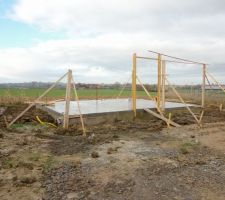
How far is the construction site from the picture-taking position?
16.2ft

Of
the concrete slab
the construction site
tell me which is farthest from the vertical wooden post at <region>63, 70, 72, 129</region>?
the concrete slab

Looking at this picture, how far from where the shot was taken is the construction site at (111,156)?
4943 mm

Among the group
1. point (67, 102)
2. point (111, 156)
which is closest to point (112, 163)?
point (111, 156)

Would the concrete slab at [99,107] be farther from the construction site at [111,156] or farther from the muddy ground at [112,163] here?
the muddy ground at [112,163]

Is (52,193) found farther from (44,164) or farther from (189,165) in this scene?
(189,165)

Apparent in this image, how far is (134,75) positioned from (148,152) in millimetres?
5286

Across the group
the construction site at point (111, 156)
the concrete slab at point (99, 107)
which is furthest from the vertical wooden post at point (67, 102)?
the concrete slab at point (99, 107)

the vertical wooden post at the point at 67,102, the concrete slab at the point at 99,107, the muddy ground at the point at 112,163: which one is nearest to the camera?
the muddy ground at the point at 112,163

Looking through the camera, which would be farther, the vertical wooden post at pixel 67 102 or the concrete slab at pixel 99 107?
the concrete slab at pixel 99 107

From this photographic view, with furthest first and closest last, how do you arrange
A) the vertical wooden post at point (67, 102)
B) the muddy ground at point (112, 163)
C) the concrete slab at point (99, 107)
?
1. the concrete slab at point (99, 107)
2. the vertical wooden post at point (67, 102)
3. the muddy ground at point (112, 163)

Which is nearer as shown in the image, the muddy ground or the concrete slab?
the muddy ground

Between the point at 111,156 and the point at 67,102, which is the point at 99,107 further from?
the point at 111,156

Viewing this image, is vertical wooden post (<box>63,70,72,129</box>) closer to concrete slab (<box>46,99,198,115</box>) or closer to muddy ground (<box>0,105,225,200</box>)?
muddy ground (<box>0,105,225,200</box>)

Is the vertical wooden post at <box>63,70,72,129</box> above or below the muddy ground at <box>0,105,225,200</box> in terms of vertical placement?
above
